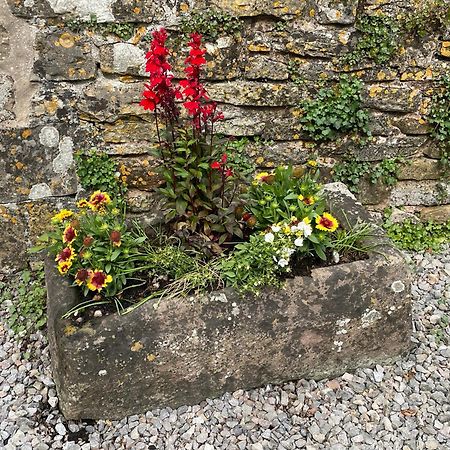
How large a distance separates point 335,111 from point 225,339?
63.9 inches

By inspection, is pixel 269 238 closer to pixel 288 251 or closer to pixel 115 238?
pixel 288 251

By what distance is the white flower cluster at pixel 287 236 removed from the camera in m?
2.51

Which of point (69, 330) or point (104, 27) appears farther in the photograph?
point (104, 27)

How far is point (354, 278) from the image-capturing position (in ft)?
8.47

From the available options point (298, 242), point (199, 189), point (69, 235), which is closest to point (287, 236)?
point (298, 242)

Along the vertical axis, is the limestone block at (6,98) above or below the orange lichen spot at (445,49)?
below

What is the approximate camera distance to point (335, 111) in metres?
3.36

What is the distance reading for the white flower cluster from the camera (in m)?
2.51

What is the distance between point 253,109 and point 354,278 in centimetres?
126

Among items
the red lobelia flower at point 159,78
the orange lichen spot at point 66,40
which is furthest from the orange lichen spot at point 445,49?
the orange lichen spot at point 66,40

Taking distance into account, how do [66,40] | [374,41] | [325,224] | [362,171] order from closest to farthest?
[325,224], [66,40], [374,41], [362,171]

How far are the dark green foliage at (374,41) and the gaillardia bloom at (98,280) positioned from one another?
1885 mm

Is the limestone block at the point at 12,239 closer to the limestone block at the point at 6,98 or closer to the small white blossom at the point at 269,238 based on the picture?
the limestone block at the point at 6,98

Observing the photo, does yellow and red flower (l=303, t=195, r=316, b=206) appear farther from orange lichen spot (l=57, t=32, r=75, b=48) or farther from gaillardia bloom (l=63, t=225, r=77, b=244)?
orange lichen spot (l=57, t=32, r=75, b=48)
